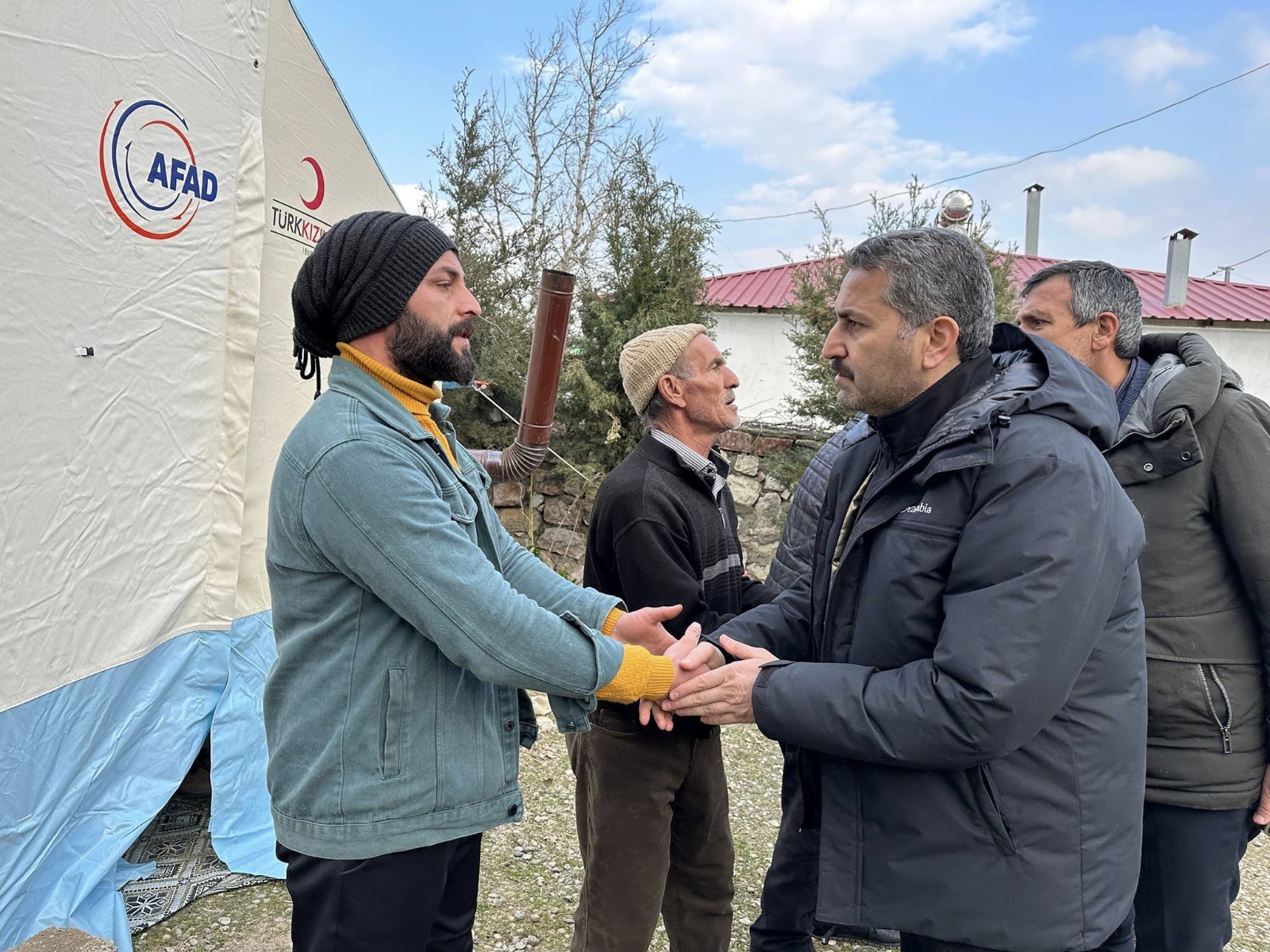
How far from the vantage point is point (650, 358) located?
288 centimetres

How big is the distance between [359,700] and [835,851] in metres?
1.11

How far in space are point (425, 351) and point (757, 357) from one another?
43.6 ft

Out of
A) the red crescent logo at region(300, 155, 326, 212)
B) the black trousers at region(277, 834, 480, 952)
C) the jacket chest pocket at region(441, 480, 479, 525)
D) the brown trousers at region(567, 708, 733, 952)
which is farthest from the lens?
the red crescent logo at region(300, 155, 326, 212)

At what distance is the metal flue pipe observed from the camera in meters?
4.94

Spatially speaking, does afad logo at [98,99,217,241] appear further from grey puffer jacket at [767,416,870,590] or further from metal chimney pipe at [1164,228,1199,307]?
metal chimney pipe at [1164,228,1199,307]

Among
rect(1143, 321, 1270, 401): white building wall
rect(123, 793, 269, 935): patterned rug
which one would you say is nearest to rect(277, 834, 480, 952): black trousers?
rect(123, 793, 269, 935): patterned rug

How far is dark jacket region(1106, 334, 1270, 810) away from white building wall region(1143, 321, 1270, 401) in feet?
45.6

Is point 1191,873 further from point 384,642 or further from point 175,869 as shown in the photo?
point 175,869

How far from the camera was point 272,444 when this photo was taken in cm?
396

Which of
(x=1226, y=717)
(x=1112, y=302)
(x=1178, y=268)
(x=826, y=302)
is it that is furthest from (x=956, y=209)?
(x=1178, y=268)

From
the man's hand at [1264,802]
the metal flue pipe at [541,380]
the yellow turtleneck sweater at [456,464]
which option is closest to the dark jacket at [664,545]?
the yellow turtleneck sweater at [456,464]

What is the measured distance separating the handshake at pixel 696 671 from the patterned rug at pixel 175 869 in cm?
235

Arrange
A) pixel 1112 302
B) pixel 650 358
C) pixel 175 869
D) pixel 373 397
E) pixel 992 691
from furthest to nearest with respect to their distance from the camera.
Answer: pixel 175 869 < pixel 650 358 < pixel 1112 302 < pixel 373 397 < pixel 992 691

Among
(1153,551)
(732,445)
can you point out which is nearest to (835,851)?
(1153,551)
